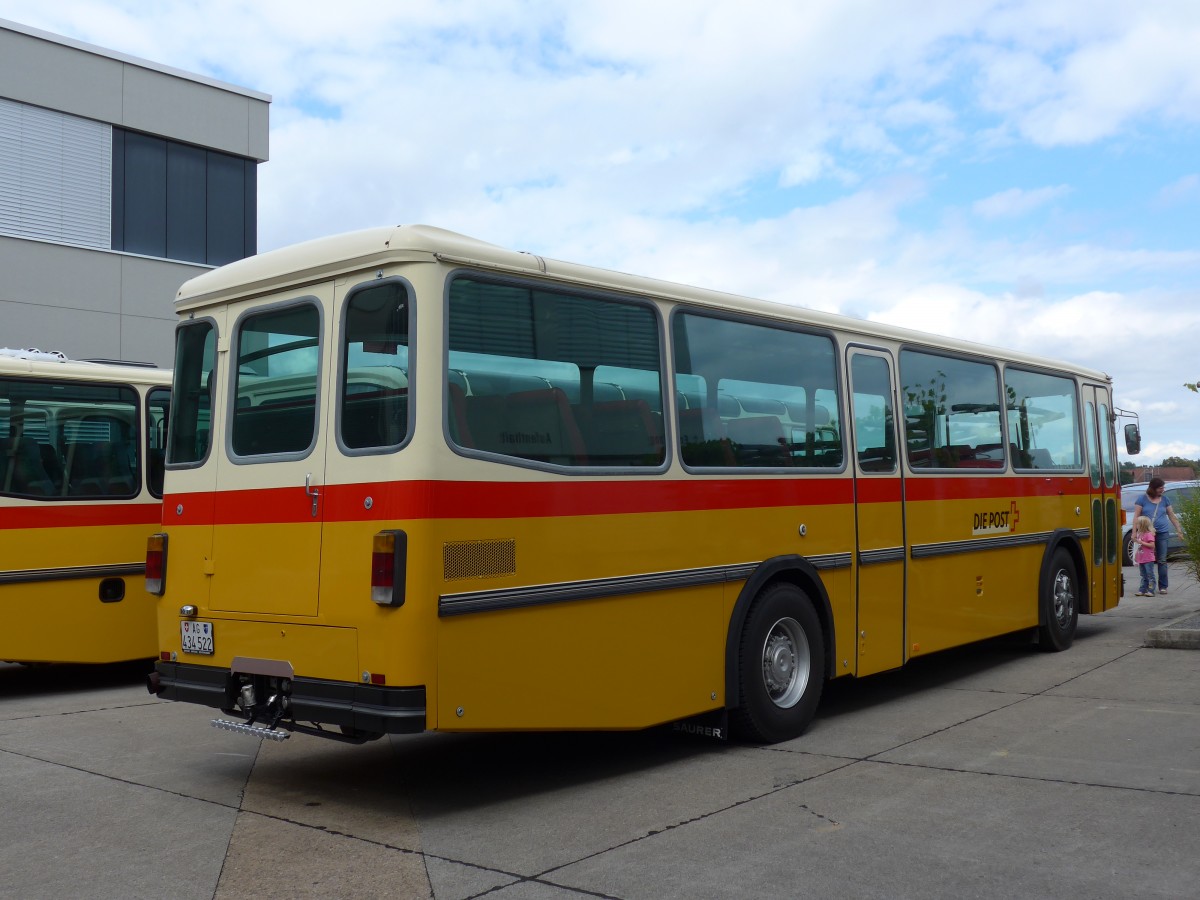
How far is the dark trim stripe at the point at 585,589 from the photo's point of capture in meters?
5.86

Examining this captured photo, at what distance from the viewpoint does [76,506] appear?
10.1 m

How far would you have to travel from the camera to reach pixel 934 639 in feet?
31.1

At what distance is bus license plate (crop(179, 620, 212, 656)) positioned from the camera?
664 cm

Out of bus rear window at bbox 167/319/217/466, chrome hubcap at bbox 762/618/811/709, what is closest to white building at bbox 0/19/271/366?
bus rear window at bbox 167/319/217/466

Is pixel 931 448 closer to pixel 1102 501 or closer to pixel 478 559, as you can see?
pixel 1102 501

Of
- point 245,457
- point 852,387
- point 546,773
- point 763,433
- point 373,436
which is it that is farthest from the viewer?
point 852,387

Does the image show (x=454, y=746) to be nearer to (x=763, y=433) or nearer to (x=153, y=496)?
(x=763, y=433)

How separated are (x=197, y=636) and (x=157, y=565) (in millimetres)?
580

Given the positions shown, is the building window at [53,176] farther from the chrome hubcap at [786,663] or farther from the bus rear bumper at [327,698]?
the chrome hubcap at [786,663]

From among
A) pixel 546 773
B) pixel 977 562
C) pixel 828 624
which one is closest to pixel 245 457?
pixel 546 773

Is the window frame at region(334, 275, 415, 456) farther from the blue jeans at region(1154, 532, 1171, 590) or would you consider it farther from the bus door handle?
the blue jeans at region(1154, 532, 1171, 590)

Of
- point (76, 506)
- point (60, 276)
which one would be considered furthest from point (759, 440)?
point (60, 276)

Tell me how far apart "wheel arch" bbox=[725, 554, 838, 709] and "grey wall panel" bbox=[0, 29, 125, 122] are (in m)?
21.4

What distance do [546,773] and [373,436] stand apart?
7.77 ft
